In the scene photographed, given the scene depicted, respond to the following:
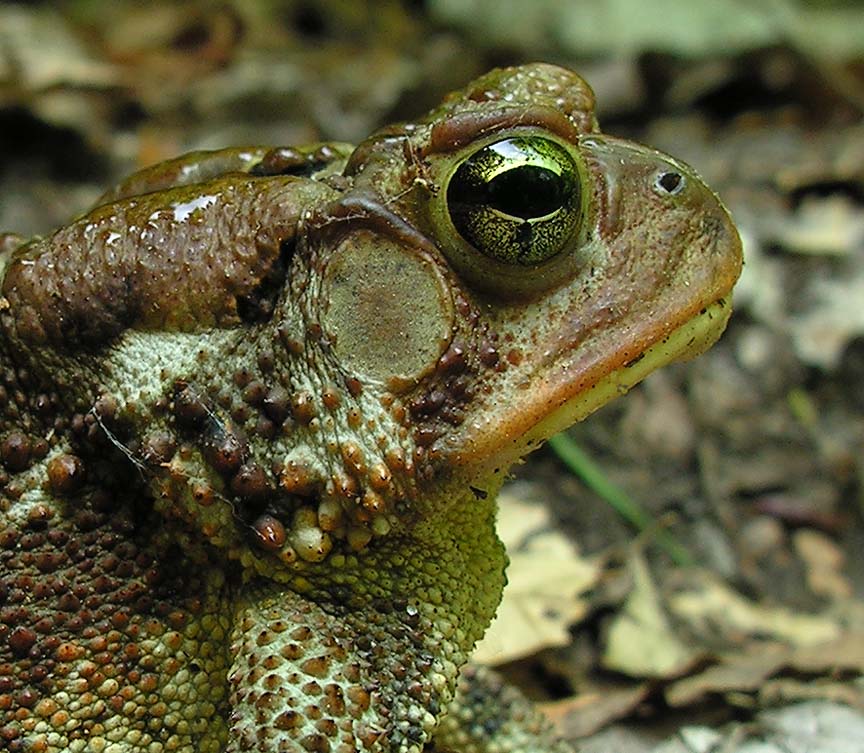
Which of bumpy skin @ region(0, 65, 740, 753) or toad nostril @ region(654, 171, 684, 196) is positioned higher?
toad nostril @ region(654, 171, 684, 196)

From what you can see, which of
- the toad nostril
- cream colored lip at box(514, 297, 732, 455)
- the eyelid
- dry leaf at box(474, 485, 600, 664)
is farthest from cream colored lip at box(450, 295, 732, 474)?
dry leaf at box(474, 485, 600, 664)

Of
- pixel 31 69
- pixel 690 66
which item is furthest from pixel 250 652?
pixel 690 66

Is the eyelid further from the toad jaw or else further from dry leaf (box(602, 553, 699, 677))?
dry leaf (box(602, 553, 699, 677))

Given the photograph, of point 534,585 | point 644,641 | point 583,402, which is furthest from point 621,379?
point 644,641

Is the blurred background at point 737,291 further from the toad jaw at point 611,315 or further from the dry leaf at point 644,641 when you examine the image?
the toad jaw at point 611,315

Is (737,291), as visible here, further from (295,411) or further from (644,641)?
(295,411)

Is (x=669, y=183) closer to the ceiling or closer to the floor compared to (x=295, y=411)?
closer to the ceiling

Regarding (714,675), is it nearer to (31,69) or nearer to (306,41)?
(31,69)

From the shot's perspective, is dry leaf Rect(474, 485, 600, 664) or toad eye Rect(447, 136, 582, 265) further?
dry leaf Rect(474, 485, 600, 664)
